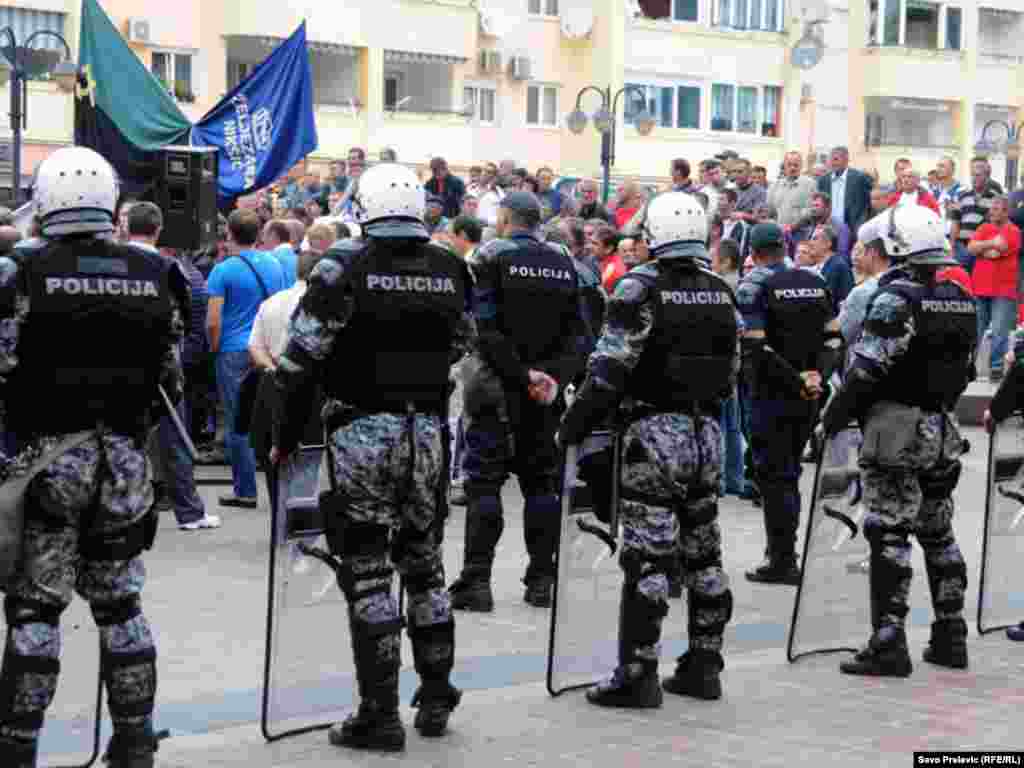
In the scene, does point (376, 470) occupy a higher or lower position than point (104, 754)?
higher

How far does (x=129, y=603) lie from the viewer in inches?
271

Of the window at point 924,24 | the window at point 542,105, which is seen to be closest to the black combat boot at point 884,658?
the window at point 542,105

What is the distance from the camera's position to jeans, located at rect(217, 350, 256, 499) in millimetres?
13414

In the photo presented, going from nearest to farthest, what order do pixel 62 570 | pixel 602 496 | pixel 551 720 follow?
pixel 62 570 → pixel 551 720 → pixel 602 496

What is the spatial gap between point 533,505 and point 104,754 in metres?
3.73

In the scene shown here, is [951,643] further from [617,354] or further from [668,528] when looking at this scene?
[617,354]

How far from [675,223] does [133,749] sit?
3039 mm

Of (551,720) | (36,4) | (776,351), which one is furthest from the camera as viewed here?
(36,4)

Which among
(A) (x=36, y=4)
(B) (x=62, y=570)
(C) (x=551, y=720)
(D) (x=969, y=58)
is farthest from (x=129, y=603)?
(D) (x=969, y=58)

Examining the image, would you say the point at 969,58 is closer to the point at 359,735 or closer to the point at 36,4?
the point at 36,4

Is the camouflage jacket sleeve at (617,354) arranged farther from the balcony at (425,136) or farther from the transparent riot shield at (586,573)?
the balcony at (425,136)

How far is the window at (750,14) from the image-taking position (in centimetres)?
5494

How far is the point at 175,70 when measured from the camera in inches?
1602

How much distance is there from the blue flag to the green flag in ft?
1.80
